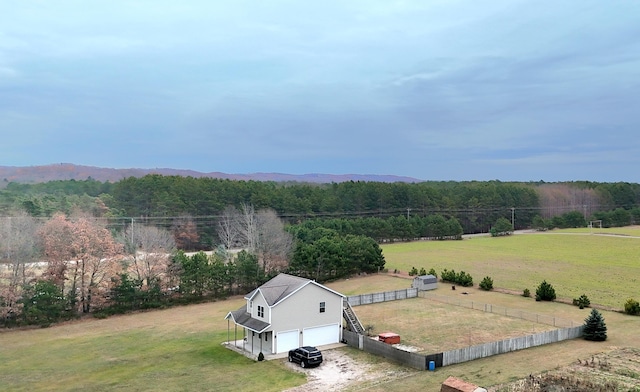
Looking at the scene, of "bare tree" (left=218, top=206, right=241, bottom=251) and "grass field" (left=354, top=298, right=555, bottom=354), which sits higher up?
"bare tree" (left=218, top=206, right=241, bottom=251)

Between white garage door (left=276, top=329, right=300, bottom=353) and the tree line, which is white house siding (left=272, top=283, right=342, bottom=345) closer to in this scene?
→ white garage door (left=276, top=329, right=300, bottom=353)

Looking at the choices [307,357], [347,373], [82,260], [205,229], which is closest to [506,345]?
[347,373]

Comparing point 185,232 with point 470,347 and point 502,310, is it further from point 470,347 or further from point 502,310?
point 470,347

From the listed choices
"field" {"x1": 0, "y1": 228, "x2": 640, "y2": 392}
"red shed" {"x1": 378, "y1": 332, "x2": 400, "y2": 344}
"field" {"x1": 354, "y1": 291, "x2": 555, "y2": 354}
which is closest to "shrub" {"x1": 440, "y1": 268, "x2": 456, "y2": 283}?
"field" {"x1": 0, "y1": 228, "x2": 640, "y2": 392}

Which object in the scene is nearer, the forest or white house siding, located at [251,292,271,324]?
white house siding, located at [251,292,271,324]

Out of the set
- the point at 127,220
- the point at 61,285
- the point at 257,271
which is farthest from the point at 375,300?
the point at 127,220

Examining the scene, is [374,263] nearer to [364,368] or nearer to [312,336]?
[312,336]
